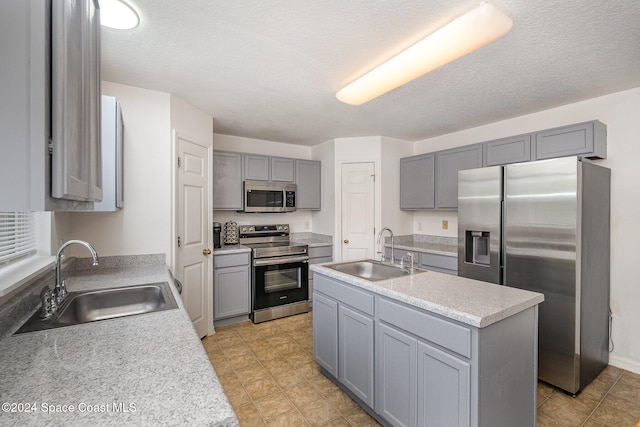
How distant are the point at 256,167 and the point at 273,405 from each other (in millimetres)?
2761

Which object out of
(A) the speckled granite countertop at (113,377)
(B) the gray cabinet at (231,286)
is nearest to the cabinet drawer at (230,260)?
(B) the gray cabinet at (231,286)

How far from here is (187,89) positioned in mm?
2510

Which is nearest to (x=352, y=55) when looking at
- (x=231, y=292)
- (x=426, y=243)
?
(x=231, y=292)

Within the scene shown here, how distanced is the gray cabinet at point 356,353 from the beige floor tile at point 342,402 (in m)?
0.11

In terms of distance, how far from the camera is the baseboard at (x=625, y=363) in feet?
7.95

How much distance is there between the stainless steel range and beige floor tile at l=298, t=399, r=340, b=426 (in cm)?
159

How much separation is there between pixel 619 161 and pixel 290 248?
11.0 ft

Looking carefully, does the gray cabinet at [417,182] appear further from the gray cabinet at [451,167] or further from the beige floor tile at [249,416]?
the beige floor tile at [249,416]

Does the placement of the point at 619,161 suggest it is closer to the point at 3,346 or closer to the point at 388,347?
the point at 388,347

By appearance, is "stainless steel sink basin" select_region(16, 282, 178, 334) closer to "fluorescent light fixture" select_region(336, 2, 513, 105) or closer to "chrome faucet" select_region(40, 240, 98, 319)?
"chrome faucet" select_region(40, 240, 98, 319)

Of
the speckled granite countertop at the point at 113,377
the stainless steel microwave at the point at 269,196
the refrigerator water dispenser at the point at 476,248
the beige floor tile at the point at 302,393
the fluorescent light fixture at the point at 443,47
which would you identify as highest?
the fluorescent light fixture at the point at 443,47

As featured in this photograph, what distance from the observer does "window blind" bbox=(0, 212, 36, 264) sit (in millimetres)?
1384

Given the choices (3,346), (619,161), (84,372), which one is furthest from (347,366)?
(619,161)

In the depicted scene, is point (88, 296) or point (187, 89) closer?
point (88, 296)
